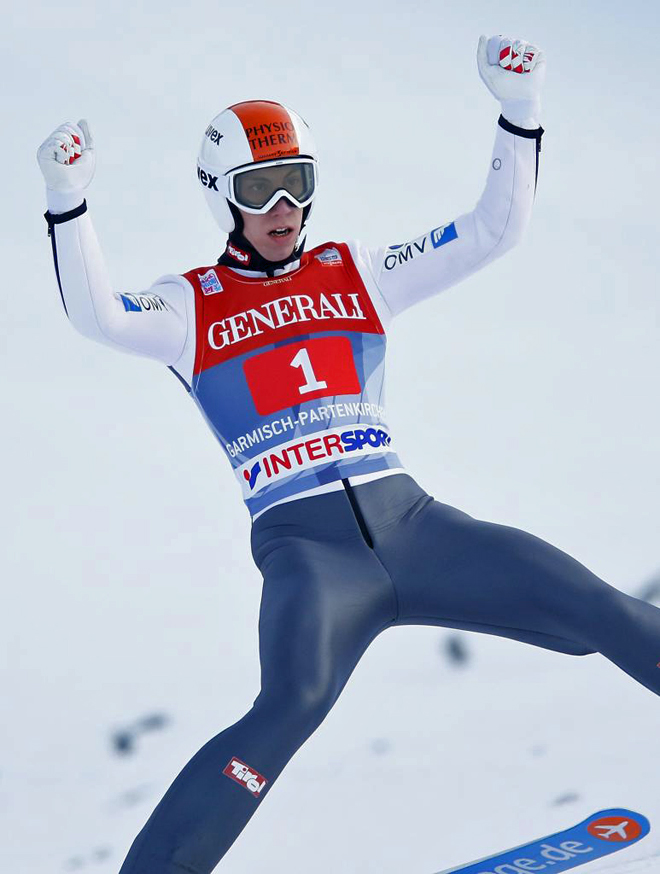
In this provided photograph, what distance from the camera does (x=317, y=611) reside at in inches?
119

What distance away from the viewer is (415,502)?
135 inches

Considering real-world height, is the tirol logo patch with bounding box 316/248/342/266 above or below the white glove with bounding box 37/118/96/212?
below

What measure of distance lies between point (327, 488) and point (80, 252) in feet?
2.80

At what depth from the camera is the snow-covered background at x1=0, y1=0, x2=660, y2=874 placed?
12.9 feet

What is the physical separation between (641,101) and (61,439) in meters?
4.22

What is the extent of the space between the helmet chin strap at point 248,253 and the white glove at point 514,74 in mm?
596

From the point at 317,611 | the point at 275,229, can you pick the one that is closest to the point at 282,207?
the point at 275,229

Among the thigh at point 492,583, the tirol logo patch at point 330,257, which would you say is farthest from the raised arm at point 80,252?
the thigh at point 492,583

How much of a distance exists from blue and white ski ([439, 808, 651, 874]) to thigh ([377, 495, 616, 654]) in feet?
1.91

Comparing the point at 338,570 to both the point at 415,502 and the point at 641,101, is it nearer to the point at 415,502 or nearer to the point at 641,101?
the point at 415,502

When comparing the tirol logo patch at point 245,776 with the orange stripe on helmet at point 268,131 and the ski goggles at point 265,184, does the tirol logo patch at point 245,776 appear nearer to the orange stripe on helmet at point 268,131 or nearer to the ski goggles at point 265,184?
the ski goggles at point 265,184

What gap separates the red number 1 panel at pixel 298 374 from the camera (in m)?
3.43

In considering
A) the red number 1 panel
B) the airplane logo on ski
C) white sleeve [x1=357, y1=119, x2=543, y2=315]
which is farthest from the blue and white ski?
white sleeve [x1=357, y1=119, x2=543, y2=315]

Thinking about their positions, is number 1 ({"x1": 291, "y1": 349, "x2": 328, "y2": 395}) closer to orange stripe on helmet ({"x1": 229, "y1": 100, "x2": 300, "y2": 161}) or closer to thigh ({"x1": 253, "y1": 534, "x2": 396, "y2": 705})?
thigh ({"x1": 253, "y1": 534, "x2": 396, "y2": 705})
